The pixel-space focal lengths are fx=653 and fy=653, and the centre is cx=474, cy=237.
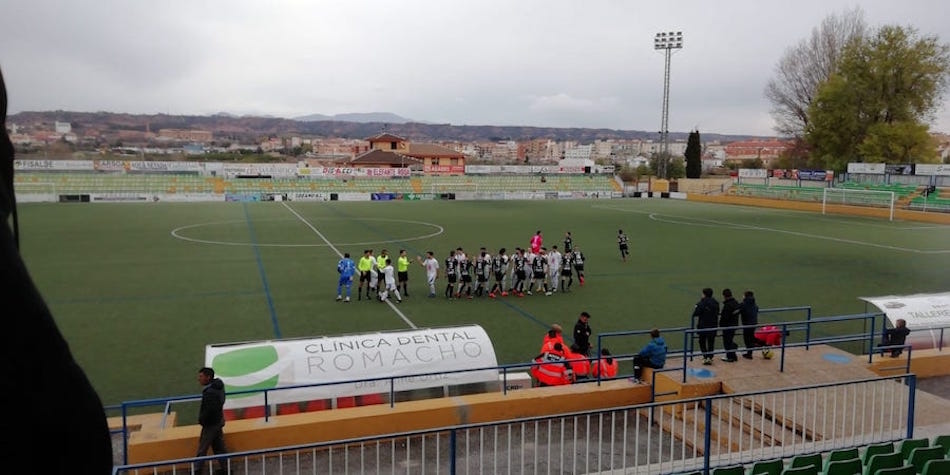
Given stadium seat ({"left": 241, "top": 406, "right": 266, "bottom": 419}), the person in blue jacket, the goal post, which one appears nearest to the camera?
stadium seat ({"left": 241, "top": 406, "right": 266, "bottom": 419})

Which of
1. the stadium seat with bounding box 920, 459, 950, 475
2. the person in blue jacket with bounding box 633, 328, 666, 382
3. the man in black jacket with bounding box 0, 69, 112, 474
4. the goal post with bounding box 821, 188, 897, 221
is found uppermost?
the man in black jacket with bounding box 0, 69, 112, 474

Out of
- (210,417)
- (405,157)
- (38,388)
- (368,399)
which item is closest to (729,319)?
(368,399)

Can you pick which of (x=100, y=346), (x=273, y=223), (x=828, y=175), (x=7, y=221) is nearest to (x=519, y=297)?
(x=100, y=346)

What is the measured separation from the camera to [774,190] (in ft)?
204

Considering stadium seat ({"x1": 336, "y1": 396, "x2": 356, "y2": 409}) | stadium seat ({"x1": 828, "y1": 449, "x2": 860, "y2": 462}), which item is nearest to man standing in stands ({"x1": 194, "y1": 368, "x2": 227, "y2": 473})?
stadium seat ({"x1": 336, "y1": 396, "x2": 356, "y2": 409})

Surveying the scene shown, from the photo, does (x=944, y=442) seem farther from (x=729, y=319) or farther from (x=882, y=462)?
(x=729, y=319)

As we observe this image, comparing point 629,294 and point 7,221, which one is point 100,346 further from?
point 7,221

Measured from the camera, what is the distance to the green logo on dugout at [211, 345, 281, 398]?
1021cm

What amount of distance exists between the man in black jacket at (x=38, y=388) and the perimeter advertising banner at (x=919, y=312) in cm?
1539

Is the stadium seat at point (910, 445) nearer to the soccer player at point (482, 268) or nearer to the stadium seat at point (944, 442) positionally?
the stadium seat at point (944, 442)

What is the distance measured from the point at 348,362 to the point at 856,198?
54.2 m

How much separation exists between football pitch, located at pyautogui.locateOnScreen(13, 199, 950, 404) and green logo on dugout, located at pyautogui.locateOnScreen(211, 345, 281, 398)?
87.5 inches

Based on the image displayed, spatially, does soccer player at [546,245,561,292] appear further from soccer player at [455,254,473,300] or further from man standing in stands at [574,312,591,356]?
man standing in stands at [574,312,591,356]

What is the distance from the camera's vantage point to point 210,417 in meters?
8.62
